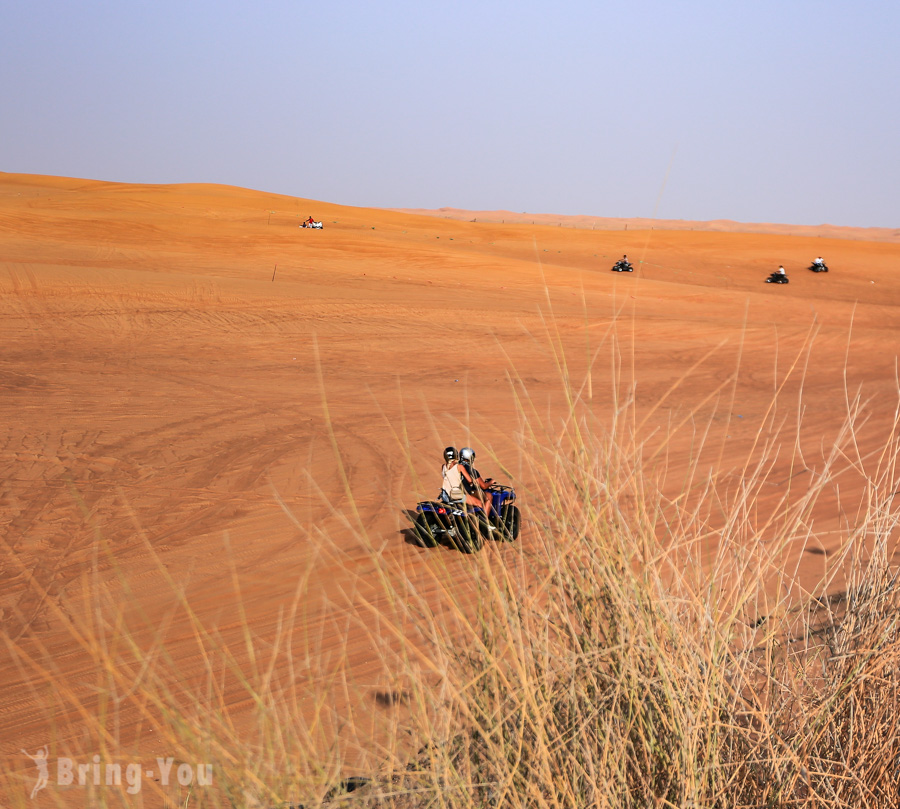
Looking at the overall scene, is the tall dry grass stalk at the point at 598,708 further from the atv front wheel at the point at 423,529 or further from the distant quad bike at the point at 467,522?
the atv front wheel at the point at 423,529

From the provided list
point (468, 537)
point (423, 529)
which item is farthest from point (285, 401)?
point (468, 537)

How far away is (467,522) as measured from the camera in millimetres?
2652

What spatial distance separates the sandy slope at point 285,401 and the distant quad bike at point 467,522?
0.15 m

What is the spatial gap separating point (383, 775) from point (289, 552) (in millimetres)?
5147

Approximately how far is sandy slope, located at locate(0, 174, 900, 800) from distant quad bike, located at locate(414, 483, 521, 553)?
15 cm

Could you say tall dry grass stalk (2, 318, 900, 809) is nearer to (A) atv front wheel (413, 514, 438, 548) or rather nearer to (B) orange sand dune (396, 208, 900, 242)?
(A) atv front wheel (413, 514, 438, 548)

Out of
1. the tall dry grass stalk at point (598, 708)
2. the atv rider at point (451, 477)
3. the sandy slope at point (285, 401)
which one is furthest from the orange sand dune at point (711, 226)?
the tall dry grass stalk at point (598, 708)

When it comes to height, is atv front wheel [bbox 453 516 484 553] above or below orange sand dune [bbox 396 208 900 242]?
below

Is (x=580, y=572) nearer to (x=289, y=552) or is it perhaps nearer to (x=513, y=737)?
(x=513, y=737)

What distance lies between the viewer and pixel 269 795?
209cm

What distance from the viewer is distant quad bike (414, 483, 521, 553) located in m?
2.39

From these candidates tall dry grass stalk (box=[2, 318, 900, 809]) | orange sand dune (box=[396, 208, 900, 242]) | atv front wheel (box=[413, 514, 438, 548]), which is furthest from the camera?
orange sand dune (box=[396, 208, 900, 242])

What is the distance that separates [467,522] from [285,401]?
11.1m

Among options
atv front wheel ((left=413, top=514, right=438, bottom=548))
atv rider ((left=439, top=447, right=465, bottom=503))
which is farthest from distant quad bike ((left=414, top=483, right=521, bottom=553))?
atv rider ((left=439, top=447, right=465, bottom=503))
